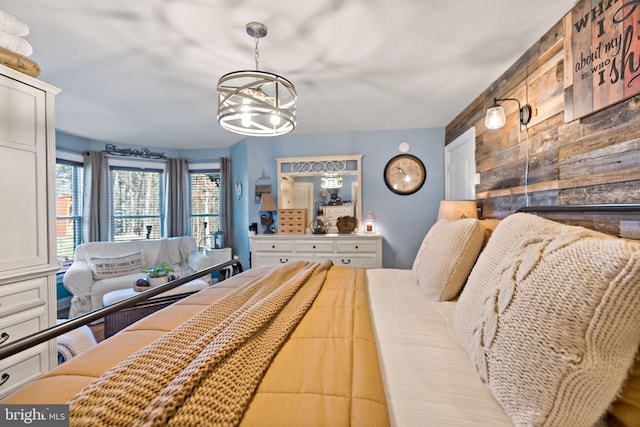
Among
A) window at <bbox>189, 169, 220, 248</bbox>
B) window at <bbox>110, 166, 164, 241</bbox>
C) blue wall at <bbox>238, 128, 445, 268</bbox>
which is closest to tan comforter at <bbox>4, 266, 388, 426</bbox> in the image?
blue wall at <bbox>238, 128, 445, 268</bbox>

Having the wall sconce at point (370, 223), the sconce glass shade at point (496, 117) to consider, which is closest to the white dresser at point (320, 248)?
the wall sconce at point (370, 223)

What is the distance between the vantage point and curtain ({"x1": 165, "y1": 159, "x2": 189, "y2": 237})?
4.32 meters

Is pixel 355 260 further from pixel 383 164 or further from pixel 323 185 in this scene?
pixel 383 164

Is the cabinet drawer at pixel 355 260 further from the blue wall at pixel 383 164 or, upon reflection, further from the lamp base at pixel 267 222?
the lamp base at pixel 267 222

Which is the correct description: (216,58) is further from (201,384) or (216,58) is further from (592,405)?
(592,405)

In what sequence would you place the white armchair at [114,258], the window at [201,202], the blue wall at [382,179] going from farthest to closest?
1. the window at [201,202]
2. the blue wall at [382,179]
3. the white armchair at [114,258]

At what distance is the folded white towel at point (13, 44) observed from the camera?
1.42m

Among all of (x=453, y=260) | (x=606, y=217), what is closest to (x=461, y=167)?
(x=606, y=217)

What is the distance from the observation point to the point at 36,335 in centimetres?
87

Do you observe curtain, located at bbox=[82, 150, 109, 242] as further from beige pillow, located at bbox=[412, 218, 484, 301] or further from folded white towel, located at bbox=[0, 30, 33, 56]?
beige pillow, located at bbox=[412, 218, 484, 301]

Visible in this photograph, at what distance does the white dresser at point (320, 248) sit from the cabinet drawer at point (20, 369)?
2.05m

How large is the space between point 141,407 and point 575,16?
243cm

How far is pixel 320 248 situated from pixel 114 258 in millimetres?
2566

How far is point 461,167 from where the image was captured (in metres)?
2.99
